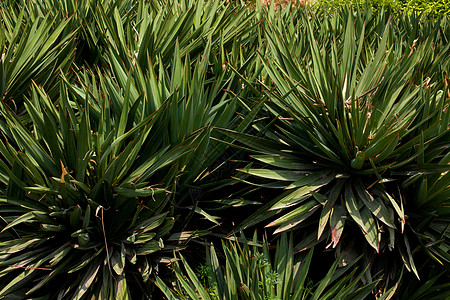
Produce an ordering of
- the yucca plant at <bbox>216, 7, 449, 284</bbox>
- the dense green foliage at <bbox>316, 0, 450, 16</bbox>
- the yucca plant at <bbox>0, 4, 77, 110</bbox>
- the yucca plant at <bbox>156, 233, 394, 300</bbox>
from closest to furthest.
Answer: the yucca plant at <bbox>156, 233, 394, 300</bbox> < the yucca plant at <bbox>216, 7, 449, 284</bbox> < the yucca plant at <bbox>0, 4, 77, 110</bbox> < the dense green foliage at <bbox>316, 0, 450, 16</bbox>

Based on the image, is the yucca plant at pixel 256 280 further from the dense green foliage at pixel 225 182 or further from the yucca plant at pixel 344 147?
the yucca plant at pixel 344 147

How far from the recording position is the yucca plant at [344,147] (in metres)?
2.42


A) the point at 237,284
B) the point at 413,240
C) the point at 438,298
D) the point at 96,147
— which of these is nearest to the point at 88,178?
the point at 96,147

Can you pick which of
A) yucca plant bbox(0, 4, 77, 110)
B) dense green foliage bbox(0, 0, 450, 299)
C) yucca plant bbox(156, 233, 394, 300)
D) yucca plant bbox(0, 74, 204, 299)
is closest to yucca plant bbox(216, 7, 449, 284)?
dense green foliage bbox(0, 0, 450, 299)

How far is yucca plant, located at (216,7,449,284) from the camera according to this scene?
7.95 feet

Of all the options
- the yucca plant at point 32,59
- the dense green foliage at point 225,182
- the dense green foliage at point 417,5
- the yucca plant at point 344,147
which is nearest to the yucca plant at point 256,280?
the dense green foliage at point 225,182

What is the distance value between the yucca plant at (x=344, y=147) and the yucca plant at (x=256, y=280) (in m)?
0.17

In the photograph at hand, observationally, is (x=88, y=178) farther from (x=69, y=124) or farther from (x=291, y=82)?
(x=291, y=82)

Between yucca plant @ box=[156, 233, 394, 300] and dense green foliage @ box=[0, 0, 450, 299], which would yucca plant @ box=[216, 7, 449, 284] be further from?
yucca plant @ box=[156, 233, 394, 300]

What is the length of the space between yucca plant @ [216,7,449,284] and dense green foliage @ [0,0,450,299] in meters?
0.01

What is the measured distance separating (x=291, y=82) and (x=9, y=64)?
1.63 metres

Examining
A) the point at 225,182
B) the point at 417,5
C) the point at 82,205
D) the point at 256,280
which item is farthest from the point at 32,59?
the point at 417,5

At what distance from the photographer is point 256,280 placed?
6.88 ft

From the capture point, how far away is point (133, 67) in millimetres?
2645
